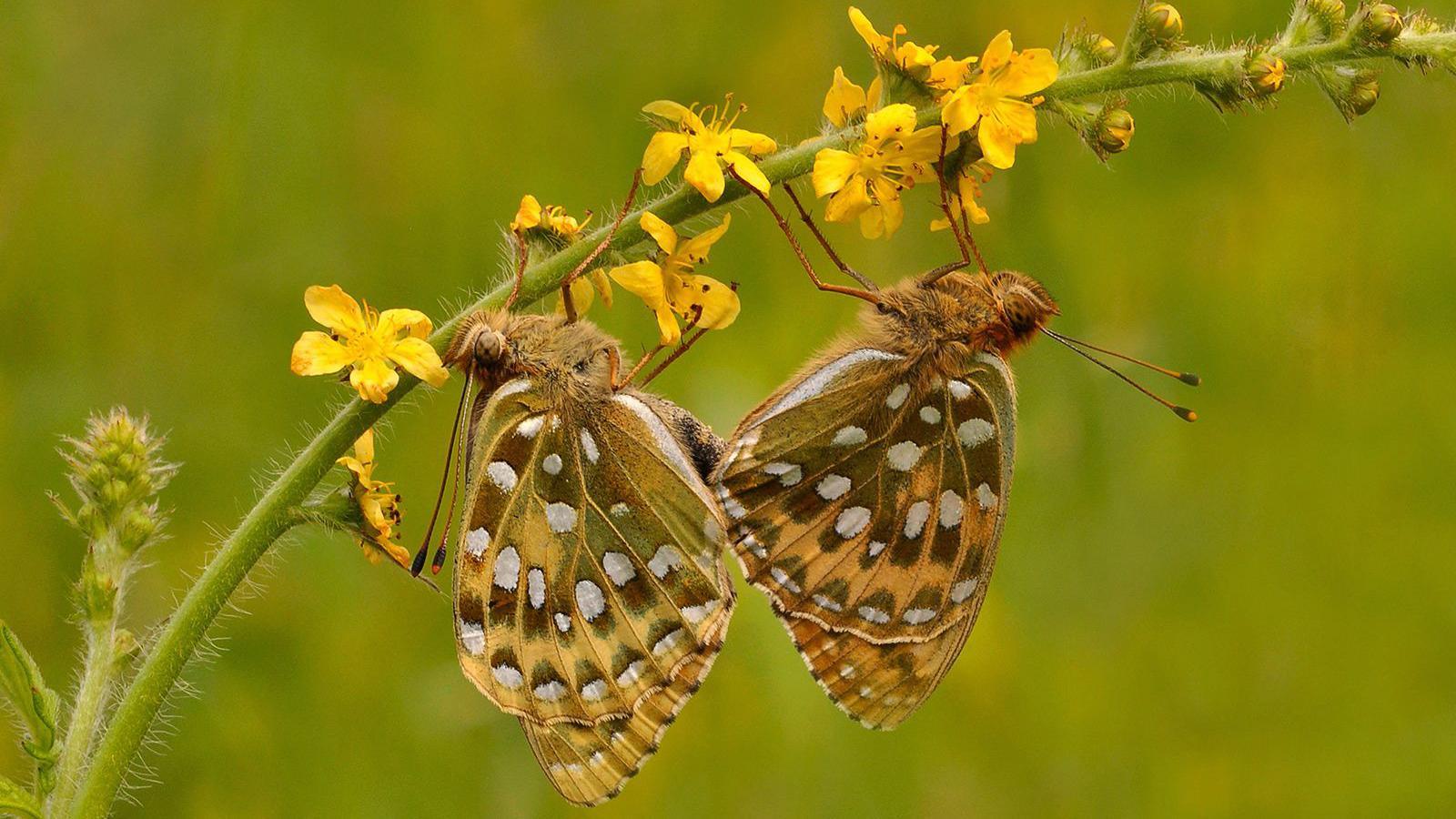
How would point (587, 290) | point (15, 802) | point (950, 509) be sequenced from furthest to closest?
point (950, 509) < point (587, 290) < point (15, 802)

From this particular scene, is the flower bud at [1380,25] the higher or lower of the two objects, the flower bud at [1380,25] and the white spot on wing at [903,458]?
the lower

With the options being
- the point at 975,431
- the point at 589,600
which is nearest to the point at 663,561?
the point at 589,600

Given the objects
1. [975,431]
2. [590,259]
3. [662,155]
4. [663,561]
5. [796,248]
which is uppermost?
[662,155]

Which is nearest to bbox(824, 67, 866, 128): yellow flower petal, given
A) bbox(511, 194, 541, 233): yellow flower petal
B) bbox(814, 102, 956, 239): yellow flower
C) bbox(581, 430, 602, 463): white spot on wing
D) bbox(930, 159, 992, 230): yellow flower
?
bbox(814, 102, 956, 239): yellow flower

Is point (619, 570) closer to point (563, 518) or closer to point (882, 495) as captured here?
point (563, 518)

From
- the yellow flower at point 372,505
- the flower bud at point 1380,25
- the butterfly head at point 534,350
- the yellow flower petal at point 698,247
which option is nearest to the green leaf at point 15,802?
the yellow flower at point 372,505

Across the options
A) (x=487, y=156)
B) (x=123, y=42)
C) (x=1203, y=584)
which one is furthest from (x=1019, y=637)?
(x=123, y=42)

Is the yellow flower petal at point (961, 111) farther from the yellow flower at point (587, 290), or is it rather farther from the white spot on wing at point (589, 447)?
the white spot on wing at point (589, 447)

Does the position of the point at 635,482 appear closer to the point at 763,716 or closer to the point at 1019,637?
the point at 763,716

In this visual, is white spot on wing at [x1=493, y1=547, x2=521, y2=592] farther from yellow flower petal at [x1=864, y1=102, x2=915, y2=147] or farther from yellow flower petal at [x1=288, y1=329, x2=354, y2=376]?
yellow flower petal at [x1=864, y1=102, x2=915, y2=147]
